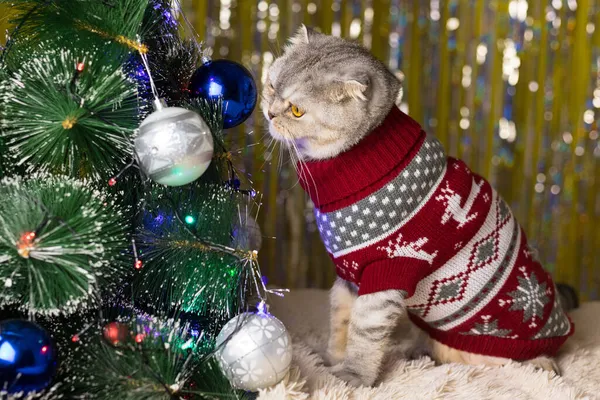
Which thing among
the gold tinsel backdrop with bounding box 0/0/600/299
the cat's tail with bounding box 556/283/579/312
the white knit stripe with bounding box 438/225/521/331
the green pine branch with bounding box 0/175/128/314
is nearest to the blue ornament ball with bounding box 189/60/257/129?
the green pine branch with bounding box 0/175/128/314

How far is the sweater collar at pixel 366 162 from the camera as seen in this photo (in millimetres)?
986

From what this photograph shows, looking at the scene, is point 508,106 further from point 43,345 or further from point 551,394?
point 43,345

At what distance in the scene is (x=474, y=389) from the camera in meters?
0.97

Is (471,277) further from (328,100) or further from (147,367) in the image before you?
(147,367)

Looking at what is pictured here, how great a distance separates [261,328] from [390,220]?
28 cm

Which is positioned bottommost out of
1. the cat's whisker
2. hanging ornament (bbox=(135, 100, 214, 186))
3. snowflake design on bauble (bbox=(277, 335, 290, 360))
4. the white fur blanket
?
the white fur blanket

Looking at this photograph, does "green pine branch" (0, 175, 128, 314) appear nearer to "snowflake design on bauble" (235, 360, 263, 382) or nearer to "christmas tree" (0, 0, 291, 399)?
"christmas tree" (0, 0, 291, 399)

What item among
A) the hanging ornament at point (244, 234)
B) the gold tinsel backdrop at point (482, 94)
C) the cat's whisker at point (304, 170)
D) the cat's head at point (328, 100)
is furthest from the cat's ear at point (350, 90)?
the gold tinsel backdrop at point (482, 94)

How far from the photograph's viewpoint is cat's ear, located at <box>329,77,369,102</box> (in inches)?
38.1

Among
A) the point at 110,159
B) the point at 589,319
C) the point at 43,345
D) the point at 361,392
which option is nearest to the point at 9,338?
the point at 43,345

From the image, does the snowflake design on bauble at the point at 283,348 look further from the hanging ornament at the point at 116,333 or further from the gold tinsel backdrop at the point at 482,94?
the gold tinsel backdrop at the point at 482,94

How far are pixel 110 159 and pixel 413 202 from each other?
1.54 ft

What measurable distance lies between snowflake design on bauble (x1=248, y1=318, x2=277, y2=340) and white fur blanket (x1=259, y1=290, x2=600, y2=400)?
0.08 m

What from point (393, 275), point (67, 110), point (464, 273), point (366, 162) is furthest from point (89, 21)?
point (464, 273)
